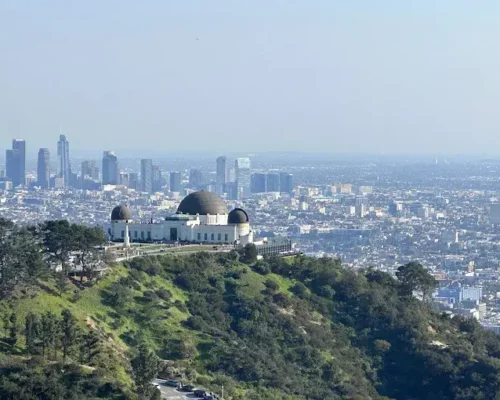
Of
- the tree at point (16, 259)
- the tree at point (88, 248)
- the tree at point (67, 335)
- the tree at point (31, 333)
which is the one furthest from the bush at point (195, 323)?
the tree at point (31, 333)

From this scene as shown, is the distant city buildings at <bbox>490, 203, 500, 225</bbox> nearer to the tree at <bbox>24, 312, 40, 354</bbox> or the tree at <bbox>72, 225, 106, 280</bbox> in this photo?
the tree at <bbox>72, 225, 106, 280</bbox>

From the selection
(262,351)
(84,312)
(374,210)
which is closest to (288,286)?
(262,351)

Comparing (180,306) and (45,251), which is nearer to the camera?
(45,251)

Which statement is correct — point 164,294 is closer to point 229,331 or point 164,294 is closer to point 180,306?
point 180,306

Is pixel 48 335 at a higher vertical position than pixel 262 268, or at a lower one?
lower

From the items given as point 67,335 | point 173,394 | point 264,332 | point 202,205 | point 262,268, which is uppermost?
point 202,205

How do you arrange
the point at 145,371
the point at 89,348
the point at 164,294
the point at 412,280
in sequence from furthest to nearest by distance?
the point at 412,280
the point at 164,294
the point at 89,348
the point at 145,371

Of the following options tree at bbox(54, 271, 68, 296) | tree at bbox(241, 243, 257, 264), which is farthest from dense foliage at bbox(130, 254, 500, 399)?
tree at bbox(54, 271, 68, 296)

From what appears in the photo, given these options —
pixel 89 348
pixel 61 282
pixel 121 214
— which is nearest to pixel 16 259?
pixel 61 282
